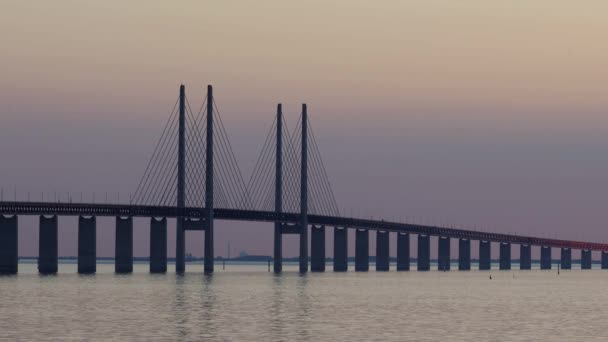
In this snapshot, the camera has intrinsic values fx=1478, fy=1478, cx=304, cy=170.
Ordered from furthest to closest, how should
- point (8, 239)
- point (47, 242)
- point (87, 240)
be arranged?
point (87, 240) → point (47, 242) → point (8, 239)

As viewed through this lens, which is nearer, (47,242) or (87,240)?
(47,242)

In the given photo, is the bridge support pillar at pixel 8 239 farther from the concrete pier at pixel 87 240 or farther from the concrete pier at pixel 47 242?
the concrete pier at pixel 87 240

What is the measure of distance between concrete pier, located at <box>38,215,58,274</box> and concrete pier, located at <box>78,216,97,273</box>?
142 inches

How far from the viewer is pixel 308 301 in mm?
112938

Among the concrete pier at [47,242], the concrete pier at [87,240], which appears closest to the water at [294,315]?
the concrete pier at [47,242]

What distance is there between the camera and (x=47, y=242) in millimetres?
191125

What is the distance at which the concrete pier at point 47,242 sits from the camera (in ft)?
621

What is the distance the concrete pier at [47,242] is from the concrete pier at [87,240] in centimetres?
360

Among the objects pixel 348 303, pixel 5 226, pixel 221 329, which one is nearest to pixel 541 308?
pixel 348 303

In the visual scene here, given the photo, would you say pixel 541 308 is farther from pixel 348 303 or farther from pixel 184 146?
pixel 184 146

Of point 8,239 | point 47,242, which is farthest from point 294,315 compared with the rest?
point 47,242

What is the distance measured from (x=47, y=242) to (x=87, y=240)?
20.4 feet

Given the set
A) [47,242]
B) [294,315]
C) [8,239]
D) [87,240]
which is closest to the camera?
[294,315]

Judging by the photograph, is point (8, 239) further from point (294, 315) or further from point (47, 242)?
point (294, 315)
